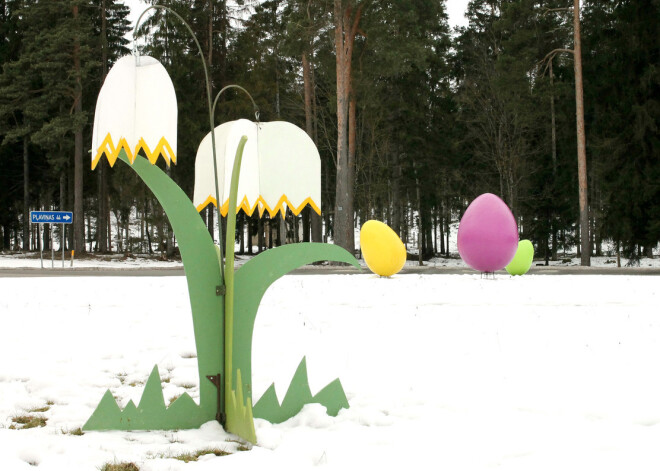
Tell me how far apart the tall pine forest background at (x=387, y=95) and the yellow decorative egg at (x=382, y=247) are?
22.8 ft

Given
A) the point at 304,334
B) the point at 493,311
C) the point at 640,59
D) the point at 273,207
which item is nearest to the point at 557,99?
the point at 640,59

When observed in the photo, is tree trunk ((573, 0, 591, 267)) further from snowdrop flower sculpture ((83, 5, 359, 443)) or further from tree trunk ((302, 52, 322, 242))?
snowdrop flower sculpture ((83, 5, 359, 443))

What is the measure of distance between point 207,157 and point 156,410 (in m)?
1.81

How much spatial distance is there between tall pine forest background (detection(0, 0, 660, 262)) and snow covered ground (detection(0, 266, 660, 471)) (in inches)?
517

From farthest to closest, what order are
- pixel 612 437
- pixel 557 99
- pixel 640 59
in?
1. pixel 557 99
2. pixel 640 59
3. pixel 612 437

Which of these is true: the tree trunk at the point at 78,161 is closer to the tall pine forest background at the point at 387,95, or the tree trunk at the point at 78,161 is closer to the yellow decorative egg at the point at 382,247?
the tall pine forest background at the point at 387,95

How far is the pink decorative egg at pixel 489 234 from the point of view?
1287 centimetres

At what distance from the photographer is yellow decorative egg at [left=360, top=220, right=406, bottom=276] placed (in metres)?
13.5

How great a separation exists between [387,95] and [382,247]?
16.9m

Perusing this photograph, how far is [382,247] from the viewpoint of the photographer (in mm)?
13547

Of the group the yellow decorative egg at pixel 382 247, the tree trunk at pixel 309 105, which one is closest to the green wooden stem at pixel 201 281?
the yellow decorative egg at pixel 382 247

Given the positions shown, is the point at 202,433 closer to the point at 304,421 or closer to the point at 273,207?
the point at 304,421

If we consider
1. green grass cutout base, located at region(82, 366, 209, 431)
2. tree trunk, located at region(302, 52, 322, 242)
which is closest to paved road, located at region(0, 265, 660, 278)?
tree trunk, located at region(302, 52, 322, 242)

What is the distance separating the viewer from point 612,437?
139 inches
